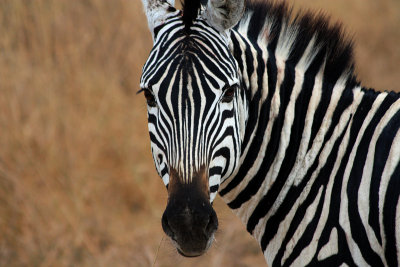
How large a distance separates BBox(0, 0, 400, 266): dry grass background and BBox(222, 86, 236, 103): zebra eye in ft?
13.8

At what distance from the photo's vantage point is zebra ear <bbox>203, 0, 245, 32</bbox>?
2.96m

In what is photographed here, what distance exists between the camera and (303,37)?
3369 millimetres

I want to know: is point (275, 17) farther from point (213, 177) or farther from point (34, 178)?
point (34, 178)

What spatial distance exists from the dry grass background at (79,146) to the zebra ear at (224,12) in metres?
4.28

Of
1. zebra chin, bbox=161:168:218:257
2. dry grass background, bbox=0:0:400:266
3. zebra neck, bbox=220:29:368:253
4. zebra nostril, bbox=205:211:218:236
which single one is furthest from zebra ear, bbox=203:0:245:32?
dry grass background, bbox=0:0:400:266

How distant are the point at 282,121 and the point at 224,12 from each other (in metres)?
0.82

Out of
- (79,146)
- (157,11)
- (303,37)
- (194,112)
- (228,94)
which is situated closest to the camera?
(194,112)

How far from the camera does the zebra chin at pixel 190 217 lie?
2607mm

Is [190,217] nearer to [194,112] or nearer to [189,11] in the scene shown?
[194,112]

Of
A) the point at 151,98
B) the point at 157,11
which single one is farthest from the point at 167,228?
the point at 157,11

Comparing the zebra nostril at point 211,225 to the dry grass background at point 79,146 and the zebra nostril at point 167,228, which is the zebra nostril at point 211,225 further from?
the dry grass background at point 79,146

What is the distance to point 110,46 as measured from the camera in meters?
7.97

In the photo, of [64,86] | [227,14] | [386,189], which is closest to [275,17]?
[227,14]

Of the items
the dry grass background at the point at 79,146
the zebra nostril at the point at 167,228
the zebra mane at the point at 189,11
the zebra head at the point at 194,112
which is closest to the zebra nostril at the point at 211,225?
the zebra head at the point at 194,112
